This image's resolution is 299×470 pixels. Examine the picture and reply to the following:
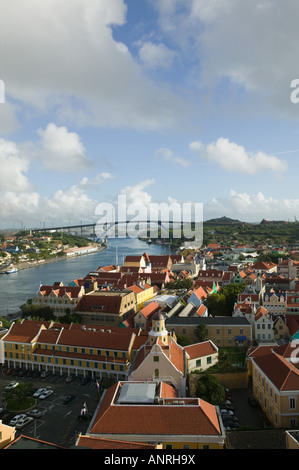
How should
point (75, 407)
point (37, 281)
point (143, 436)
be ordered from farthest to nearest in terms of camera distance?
point (37, 281) < point (75, 407) < point (143, 436)

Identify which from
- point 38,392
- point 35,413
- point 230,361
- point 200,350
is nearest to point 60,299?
point 38,392

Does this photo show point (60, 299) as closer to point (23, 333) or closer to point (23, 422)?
point (23, 333)

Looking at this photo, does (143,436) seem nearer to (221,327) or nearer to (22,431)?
(22,431)

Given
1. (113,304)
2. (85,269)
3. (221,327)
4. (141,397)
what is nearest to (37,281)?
(85,269)

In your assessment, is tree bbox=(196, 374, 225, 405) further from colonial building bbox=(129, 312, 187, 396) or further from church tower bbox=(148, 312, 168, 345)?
church tower bbox=(148, 312, 168, 345)

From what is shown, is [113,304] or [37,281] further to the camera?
[37,281]

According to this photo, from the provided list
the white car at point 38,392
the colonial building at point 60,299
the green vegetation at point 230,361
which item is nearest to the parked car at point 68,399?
the white car at point 38,392
